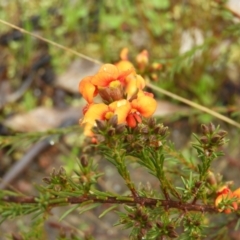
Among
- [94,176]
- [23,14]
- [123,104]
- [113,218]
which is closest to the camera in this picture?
[123,104]

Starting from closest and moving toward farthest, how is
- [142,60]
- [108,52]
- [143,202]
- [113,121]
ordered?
[113,121]
[143,202]
[142,60]
[108,52]

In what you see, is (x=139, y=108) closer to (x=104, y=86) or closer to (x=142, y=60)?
(x=104, y=86)

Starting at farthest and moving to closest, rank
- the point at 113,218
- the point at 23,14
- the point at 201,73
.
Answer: the point at 23,14 → the point at 201,73 → the point at 113,218

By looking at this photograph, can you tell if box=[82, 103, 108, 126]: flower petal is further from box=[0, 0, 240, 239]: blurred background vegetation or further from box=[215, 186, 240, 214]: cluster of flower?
box=[0, 0, 240, 239]: blurred background vegetation

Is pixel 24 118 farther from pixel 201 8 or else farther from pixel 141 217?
pixel 141 217

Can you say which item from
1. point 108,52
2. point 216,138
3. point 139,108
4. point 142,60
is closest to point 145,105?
point 139,108

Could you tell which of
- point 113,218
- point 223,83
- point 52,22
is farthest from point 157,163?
point 52,22
